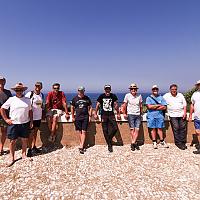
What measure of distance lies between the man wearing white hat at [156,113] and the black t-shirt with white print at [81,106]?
266 cm

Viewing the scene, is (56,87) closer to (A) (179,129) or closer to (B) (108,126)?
(B) (108,126)

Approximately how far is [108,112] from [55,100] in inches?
89.4

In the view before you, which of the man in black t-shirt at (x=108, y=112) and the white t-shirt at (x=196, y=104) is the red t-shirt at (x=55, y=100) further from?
the white t-shirt at (x=196, y=104)

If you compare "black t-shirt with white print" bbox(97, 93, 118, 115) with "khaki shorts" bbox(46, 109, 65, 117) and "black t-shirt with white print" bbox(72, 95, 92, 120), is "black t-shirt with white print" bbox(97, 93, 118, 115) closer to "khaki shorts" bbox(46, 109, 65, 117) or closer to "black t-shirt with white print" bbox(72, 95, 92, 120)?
"black t-shirt with white print" bbox(72, 95, 92, 120)

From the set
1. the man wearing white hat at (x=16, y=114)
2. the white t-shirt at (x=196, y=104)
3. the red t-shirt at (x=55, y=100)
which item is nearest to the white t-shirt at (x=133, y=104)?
the white t-shirt at (x=196, y=104)

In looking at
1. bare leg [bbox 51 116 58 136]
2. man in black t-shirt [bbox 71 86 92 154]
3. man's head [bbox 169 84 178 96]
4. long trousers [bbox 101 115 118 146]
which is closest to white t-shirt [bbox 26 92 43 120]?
bare leg [bbox 51 116 58 136]

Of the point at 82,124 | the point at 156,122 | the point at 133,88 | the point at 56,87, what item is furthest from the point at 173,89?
the point at 56,87

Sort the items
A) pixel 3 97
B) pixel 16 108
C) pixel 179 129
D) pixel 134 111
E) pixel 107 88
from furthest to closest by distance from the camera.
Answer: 1. pixel 179 129
2. pixel 134 111
3. pixel 107 88
4. pixel 3 97
5. pixel 16 108

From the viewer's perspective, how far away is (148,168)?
6281 millimetres

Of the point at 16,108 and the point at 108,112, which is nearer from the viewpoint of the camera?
the point at 16,108

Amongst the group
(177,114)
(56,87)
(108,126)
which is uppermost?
(56,87)

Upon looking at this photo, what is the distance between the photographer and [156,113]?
8.14 meters

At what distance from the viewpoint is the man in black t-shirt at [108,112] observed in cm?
792

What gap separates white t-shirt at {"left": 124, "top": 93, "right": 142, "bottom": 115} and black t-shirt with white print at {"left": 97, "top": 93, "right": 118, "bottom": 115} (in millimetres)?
635
